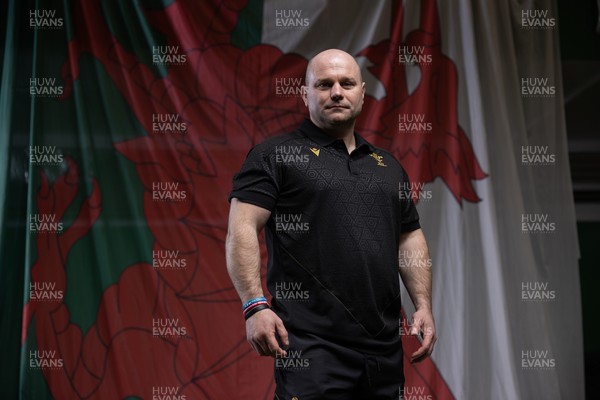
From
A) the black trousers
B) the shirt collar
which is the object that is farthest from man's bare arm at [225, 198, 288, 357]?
the shirt collar

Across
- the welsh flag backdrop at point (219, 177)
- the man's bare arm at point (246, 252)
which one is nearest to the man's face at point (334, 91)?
the man's bare arm at point (246, 252)

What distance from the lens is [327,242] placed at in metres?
1.71

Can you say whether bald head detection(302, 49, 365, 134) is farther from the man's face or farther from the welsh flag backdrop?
the welsh flag backdrop

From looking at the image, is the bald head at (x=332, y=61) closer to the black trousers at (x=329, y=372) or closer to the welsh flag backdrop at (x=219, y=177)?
the black trousers at (x=329, y=372)

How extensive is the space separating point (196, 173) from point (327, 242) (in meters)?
1.40

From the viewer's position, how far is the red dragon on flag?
2881 millimetres

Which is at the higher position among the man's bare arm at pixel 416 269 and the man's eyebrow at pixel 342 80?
the man's eyebrow at pixel 342 80

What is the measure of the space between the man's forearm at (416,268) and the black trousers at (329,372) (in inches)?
12.1

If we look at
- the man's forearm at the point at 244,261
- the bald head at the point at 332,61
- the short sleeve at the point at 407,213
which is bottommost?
the man's forearm at the point at 244,261

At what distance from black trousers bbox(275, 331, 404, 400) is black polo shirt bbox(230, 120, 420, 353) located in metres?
0.03

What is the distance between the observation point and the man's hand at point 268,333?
1.57 m

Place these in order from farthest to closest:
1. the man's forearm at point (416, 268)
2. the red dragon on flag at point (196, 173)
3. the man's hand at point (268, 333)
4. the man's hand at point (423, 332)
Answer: the red dragon on flag at point (196, 173)
the man's forearm at point (416, 268)
the man's hand at point (423, 332)
the man's hand at point (268, 333)

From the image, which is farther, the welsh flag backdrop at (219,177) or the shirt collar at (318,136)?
the welsh flag backdrop at (219,177)

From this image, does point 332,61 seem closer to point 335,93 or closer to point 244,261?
point 335,93
